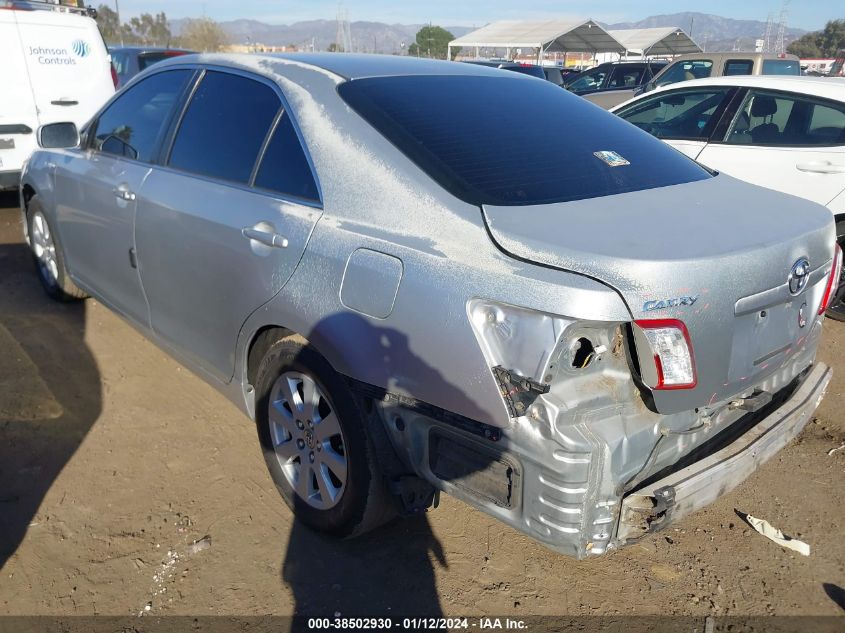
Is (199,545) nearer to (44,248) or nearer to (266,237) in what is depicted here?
(266,237)

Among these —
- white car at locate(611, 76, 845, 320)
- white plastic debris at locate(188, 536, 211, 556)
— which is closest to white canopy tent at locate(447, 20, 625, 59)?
white car at locate(611, 76, 845, 320)

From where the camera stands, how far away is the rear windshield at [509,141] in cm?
226

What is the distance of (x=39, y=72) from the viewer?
6.91 meters

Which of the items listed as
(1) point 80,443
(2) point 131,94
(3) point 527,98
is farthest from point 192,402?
(3) point 527,98

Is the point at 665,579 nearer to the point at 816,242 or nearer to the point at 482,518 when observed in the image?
the point at 482,518

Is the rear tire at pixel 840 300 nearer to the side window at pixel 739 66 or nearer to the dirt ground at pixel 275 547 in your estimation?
the dirt ground at pixel 275 547

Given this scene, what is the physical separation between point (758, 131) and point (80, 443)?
5012 mm

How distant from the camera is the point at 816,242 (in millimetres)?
2215

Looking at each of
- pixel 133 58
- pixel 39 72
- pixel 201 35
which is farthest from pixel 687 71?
pixel 201 35

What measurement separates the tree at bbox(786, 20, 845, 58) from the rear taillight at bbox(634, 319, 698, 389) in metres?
63.0

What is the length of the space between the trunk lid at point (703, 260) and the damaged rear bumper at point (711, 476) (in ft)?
0.73

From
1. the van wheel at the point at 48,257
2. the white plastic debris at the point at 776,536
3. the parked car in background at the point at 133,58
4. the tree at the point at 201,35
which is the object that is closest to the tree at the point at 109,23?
the tree at the point at 201,35

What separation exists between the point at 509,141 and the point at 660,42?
33.4 m

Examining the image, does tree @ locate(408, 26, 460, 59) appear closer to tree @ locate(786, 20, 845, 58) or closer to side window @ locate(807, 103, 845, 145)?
tree @ locate(786, 20, 845, 58)
